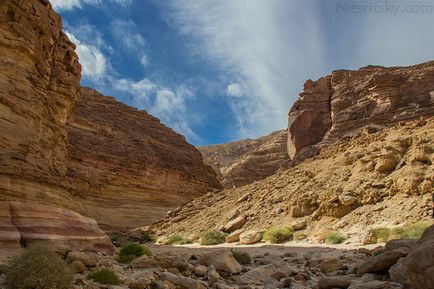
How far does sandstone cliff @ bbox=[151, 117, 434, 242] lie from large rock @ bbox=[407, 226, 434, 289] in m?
10.8

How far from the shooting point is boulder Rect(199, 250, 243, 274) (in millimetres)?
Answer: 9312

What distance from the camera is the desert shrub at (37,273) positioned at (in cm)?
558

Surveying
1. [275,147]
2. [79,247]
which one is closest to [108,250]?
[79,247]

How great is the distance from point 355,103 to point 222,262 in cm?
5393

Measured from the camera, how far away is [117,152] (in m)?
48.3

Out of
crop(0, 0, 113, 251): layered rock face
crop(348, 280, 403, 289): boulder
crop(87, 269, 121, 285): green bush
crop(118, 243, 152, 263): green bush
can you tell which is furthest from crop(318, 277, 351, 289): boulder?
crop(0, 0, 113, 251): layered rock face

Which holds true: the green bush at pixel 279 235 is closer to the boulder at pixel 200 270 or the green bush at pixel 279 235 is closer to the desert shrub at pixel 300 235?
the desert shrub at pixel 300 235

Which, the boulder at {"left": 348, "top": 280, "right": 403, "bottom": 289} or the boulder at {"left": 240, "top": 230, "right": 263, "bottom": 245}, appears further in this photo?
the boulder at {"left": 240, "top": 230, "right": 263, "bottom": 245}

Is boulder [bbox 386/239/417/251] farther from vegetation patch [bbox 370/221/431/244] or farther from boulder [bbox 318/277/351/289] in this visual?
vegetation patch [bbox 370/221/431/244]

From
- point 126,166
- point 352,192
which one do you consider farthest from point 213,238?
point 126,166

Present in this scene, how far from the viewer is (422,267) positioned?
183 inches

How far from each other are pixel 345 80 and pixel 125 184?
4009cm

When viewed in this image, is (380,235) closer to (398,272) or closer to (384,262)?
(384,262)

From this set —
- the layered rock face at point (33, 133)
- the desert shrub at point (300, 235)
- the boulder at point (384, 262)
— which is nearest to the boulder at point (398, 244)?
the boulder at point (384, 262)
